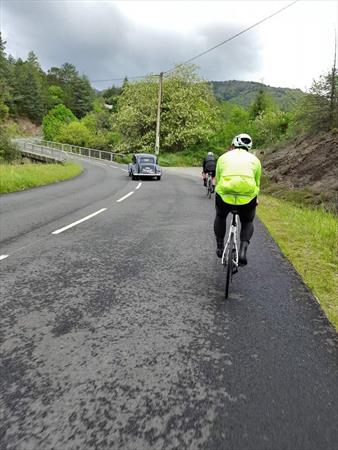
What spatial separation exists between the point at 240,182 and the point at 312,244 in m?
3.67

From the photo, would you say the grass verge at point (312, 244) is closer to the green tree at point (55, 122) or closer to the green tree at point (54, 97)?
the green tree at point (55, 122)

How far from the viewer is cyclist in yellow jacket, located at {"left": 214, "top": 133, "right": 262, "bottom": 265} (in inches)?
176

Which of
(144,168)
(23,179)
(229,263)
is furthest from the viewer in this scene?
(144,168)

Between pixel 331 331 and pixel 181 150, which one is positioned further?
pixel 181 150

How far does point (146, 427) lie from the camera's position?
221 centimetres

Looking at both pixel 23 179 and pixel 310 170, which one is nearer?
pixel 310 170

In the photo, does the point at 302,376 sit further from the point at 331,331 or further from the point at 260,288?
the point at 260,288

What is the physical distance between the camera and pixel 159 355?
3068 millimetres

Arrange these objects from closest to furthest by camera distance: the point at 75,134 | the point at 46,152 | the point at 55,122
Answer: the point at 46,152
the point at 75,134
the point at 55,122

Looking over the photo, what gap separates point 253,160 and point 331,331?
7.16ft

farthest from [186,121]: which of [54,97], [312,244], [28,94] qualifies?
[54,97]

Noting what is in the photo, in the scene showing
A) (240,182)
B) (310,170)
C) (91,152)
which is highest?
(240,182)

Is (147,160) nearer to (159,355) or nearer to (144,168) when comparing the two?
(144,168)

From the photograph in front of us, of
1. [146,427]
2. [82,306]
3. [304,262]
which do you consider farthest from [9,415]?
[304,262]
